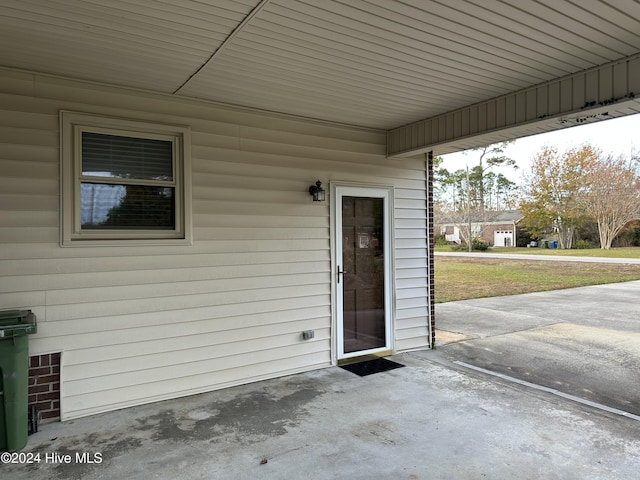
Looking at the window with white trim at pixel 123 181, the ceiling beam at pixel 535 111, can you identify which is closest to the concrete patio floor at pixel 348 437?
the window with white trim at pixel 123 181

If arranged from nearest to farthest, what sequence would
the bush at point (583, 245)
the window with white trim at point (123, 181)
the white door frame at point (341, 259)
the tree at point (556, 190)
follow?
the window with white trim at point (123, 181) < the white door frame at point (341, 259) < the tree at point (556, 190) < the bush at point (583, 245)

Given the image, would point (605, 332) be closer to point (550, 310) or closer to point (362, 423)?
point (550, 310)

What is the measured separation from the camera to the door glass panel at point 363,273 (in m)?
4.70

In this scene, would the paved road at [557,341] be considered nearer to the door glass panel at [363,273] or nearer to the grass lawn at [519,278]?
the door glass panel at [363,273]

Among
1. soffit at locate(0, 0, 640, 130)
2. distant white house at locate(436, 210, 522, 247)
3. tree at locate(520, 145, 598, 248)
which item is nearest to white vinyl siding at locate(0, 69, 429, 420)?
soffit at locate(0, 0, 640, 130)

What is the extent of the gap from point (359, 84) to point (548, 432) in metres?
3.11

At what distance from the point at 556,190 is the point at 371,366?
27002 millimetres

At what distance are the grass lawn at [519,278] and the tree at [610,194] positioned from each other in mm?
8750

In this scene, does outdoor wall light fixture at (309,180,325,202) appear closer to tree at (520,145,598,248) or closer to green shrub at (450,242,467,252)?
tree at (520,145,598,248)

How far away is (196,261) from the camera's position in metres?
3.77

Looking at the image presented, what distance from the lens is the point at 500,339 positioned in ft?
19.4

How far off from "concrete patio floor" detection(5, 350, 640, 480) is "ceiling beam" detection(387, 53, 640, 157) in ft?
8.06

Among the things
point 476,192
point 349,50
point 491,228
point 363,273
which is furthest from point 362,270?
point 491,228

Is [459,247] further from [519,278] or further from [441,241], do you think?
[519,278]
